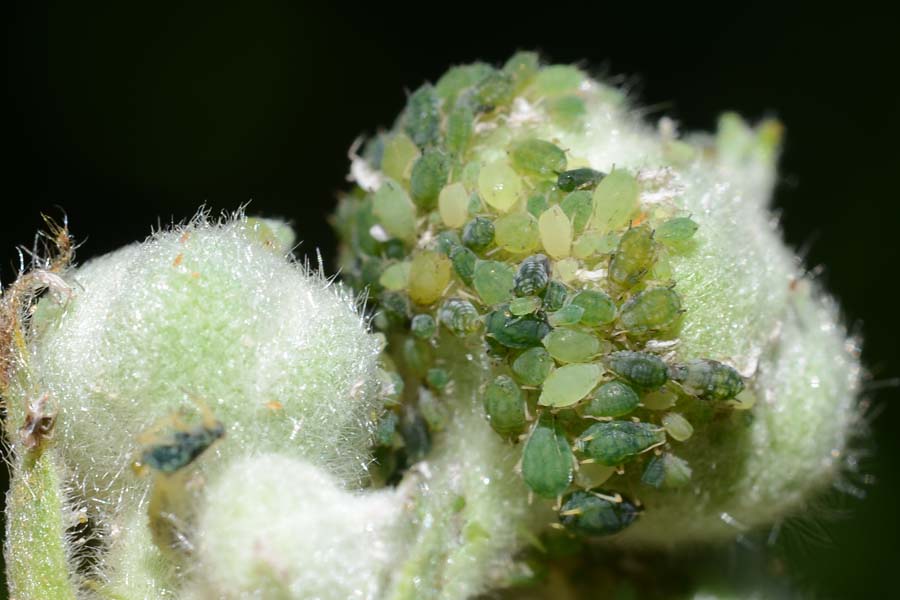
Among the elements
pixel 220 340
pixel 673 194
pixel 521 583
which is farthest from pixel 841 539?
pixel 220 340

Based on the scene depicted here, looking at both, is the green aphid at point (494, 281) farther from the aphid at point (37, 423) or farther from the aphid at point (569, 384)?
the aphid at point (37, 423)

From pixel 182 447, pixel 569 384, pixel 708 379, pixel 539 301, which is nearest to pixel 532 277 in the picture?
pixel 539 301

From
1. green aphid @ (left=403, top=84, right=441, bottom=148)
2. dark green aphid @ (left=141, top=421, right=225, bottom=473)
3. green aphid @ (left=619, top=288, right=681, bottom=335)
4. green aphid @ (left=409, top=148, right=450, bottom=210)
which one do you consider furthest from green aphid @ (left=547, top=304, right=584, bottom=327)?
dark green aphid @ (left=141, top=421, right=225, bottom=473)

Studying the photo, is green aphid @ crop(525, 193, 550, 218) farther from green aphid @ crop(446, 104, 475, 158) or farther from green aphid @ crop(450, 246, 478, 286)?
green aphid @ crop(446, 104, 475, 158)

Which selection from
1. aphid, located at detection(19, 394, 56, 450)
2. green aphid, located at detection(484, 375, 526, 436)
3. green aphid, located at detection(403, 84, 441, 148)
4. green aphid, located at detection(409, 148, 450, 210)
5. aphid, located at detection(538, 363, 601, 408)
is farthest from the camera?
green aphid, located at detection(403, 84, 441, 148)

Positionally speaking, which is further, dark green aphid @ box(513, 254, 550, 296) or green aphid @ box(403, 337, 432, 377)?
green aphid @ box(403, 337, 432, 377)

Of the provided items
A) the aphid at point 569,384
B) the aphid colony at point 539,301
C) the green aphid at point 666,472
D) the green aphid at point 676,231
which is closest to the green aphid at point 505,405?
the aphid colony at point 539,301

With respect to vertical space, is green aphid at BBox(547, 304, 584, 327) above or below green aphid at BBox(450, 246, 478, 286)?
below
